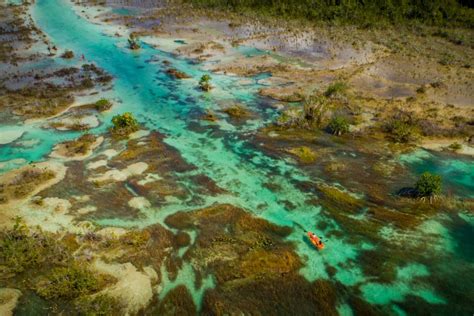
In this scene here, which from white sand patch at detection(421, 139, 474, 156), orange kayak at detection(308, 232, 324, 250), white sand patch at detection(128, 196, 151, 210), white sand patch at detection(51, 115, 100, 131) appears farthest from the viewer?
white sand patch at detection(51, 115, 100, 131)

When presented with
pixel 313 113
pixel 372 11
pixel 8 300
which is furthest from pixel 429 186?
pixel 372 11

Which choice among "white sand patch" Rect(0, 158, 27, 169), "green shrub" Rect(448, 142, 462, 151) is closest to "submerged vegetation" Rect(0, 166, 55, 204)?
"white sand patch" Rect(0, 158, 27, 169)

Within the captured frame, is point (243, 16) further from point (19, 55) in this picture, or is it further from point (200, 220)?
point (200, 220)

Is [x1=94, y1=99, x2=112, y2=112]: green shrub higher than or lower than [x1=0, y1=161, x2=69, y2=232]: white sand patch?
higher

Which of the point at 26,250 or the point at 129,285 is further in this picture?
the point at 26,250

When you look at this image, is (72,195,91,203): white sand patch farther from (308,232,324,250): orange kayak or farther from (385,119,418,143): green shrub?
(385,119,418,143): green shrub

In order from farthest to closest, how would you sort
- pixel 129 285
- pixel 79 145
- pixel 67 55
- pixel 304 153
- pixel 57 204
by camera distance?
pixel 67 55 → pixel 79 145 → pixel 304 153 → pixel 57 204 → pixel 129 285

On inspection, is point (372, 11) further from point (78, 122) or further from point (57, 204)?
point (57, 204)
